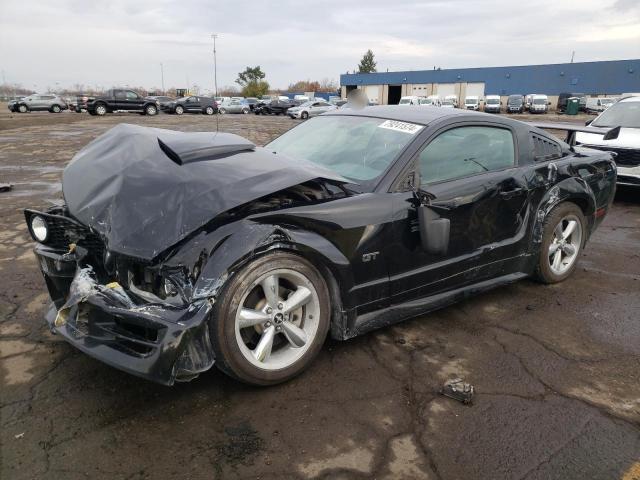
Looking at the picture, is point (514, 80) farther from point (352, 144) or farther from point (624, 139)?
point (352, 144)

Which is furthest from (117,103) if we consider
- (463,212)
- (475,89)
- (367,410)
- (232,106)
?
(475,89)

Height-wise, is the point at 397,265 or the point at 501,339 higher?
the point at 397,265

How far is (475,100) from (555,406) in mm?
47933

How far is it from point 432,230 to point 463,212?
449mm

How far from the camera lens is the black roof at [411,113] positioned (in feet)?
11.3

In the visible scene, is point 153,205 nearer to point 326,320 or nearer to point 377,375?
point 326,320

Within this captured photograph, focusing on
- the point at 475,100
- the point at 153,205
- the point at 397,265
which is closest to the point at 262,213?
the point at 153,205

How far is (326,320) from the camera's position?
9.13 ft

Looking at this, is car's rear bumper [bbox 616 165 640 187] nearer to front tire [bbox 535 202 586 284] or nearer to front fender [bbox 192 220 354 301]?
front tire [bbox 535 202 586 284]

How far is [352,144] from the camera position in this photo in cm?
346

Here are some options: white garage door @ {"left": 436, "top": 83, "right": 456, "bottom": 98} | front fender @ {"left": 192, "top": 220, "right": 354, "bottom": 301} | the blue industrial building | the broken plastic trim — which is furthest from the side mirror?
white garage door @ {"left": 436, "top": 83, "right": 456, "bottom": 98}

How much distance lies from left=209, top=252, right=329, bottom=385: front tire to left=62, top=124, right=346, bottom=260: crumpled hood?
15.1 inches

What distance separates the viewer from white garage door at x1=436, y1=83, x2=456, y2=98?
60.7 meters

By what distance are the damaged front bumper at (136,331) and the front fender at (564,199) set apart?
9.31 feet
